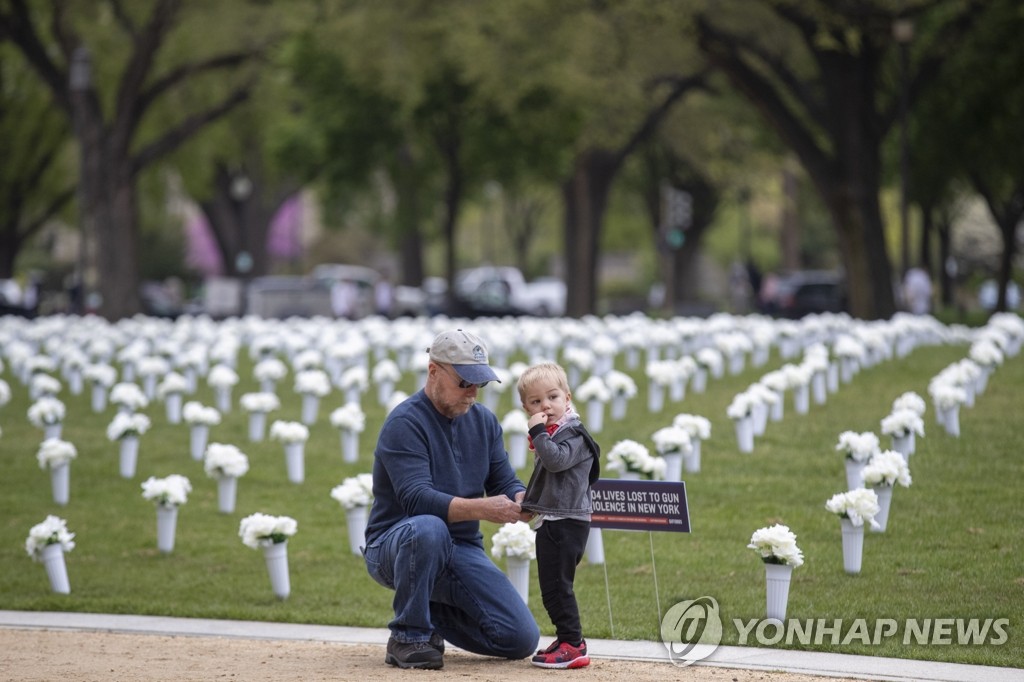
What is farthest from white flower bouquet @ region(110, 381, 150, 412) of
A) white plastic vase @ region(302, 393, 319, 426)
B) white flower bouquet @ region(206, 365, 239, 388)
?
white plastic vase @ region(302, 393, 319, 426)

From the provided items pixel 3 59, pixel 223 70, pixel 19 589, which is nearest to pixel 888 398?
pixel 19 589

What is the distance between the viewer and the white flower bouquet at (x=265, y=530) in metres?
10.1

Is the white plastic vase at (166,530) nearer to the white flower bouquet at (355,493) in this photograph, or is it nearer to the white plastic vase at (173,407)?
the white flower bouquet at (355,493)

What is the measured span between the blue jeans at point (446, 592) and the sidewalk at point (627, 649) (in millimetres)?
754

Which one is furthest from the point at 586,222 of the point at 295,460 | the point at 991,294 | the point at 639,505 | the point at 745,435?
the point at 639,505

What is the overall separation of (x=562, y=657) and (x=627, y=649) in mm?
925

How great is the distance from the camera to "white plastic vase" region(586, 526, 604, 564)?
11.0 metres

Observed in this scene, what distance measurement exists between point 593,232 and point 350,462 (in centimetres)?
2706

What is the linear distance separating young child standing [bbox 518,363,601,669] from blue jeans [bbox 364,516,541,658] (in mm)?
182

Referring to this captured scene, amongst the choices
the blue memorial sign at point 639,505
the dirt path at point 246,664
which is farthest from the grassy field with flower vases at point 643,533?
the dirt path at point 246,664

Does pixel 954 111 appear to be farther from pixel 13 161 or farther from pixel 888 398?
pixel 13 161

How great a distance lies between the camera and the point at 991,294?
180 feet

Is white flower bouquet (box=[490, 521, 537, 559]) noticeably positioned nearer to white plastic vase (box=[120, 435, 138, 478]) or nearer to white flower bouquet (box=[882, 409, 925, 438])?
white flower bouquet (box=[882, 409, 925, 438])

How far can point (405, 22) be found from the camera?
3584cm
